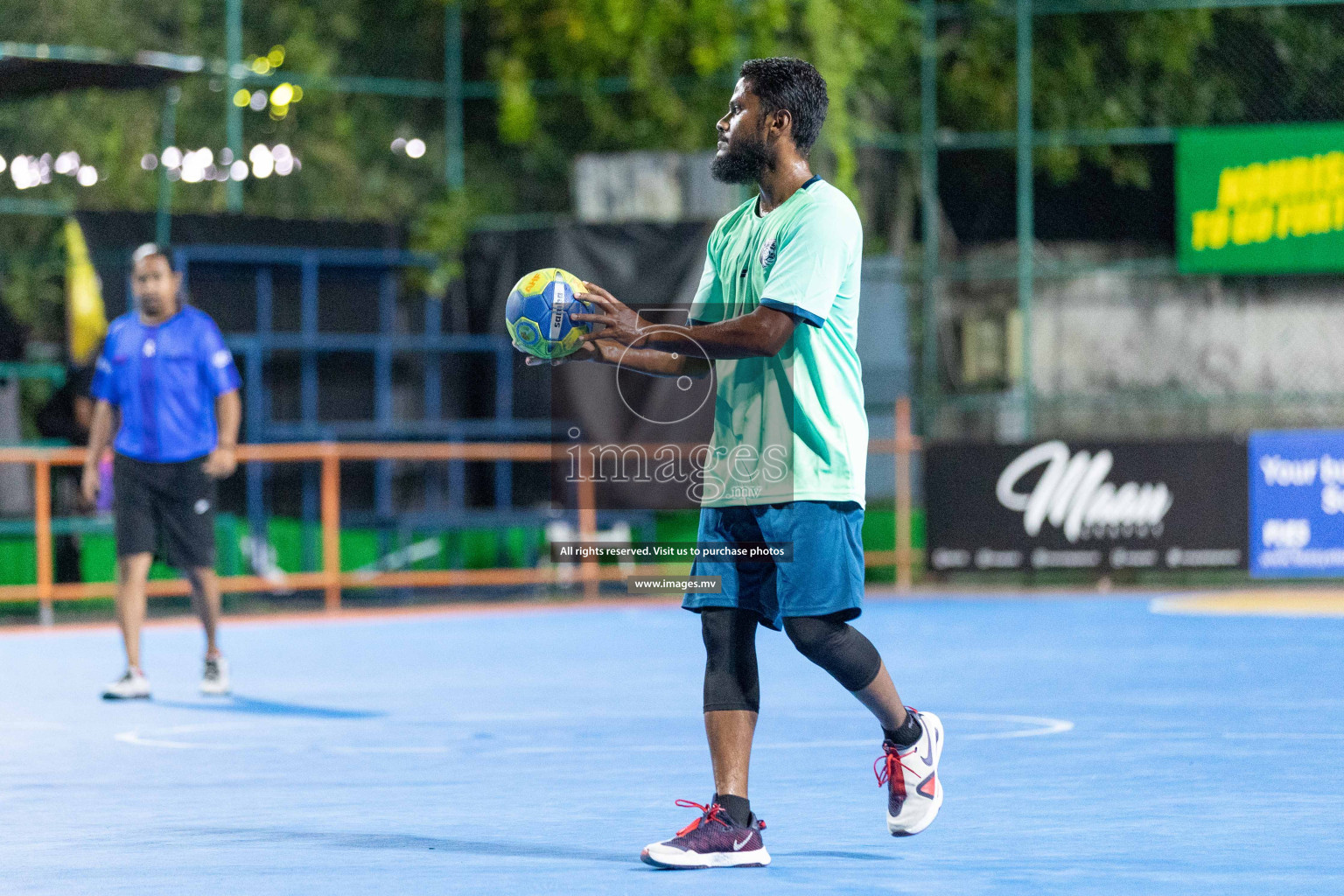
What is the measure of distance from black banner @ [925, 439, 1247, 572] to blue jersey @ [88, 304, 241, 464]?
991 cm

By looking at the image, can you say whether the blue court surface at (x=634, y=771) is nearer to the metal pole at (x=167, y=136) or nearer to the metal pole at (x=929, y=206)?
the metal pole at (x=167, y=136)

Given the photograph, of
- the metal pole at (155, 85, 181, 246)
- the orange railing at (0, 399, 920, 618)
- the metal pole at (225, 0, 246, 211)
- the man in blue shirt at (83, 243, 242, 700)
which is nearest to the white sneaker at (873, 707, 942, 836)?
the man in blue shirt at (83, 243, 242, 700)

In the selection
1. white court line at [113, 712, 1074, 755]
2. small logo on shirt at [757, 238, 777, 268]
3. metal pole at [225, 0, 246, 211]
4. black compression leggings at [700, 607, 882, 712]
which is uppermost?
metal pole at [225, 0, 246, 211]

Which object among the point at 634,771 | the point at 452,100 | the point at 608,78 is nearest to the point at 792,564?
the point at 634,771

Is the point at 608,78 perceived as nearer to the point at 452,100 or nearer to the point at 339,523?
the point at 452,100

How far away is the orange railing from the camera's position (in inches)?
668

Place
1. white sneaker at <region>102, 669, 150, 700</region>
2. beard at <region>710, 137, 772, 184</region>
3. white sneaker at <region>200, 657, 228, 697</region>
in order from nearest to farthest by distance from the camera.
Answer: beard at <region>710, 137, 772, 184</region> < white sneaker at <region>102, 669, 150, 700</region> < white sneaker at <region>200, 657, 228, 697</region>

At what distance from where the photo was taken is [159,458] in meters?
11.0

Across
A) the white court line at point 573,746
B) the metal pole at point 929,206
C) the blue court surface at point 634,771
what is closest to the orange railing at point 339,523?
the metal pole at point 929,206

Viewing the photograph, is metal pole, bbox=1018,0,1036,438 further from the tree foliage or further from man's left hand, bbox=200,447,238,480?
man's left hand, bbox=200,447,238,480

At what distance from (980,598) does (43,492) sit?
8416 millimetres

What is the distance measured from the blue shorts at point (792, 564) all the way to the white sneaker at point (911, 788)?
1.60 ft

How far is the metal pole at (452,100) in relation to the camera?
23.3 meters

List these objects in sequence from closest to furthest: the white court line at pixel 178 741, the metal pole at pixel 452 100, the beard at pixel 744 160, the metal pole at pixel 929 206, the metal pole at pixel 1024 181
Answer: the beard at pixel 744 160 → the white court line at pixel 178 741 → the metal pole at pixel 1024 181 → the metal pole at pixel 929 206 → the metal pole at pixel 452 100
